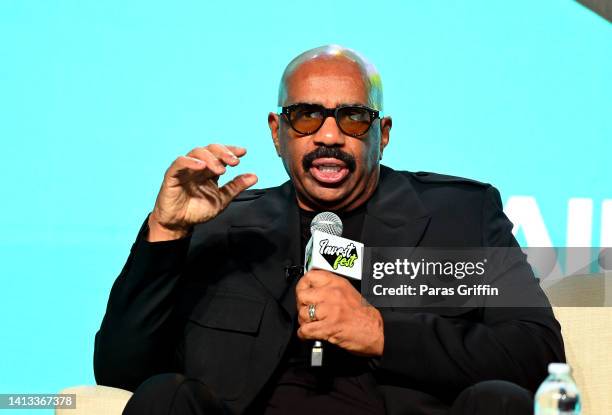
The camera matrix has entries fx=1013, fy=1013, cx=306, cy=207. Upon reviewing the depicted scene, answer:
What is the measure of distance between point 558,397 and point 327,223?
2.62ft

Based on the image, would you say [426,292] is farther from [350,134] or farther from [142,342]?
[142,342]

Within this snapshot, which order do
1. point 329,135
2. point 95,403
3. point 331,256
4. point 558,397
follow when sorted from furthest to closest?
point 329,135 < point 95,403 < point 331,256 < point 558,397

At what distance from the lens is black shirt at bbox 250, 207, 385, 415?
2387mm

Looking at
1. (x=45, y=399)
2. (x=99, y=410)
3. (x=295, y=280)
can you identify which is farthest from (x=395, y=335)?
(x=45, y=399)

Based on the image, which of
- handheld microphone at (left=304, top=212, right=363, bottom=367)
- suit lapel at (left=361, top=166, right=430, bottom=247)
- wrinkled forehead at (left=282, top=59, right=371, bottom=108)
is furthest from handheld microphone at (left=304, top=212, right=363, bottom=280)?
wrinkled forehead at (left=282, top=59, right=371, bottom=108)

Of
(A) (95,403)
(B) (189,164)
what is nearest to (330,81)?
(B) (189,164)

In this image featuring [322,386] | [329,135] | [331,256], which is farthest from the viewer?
[329,135]

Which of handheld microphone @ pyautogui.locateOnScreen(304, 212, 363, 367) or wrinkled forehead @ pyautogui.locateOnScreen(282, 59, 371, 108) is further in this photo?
wrinkled forehead @ pyautogui.locateOnScreen(282, 59, 371, 108)

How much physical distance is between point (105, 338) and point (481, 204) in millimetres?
1024

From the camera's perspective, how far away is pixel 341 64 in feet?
8.70

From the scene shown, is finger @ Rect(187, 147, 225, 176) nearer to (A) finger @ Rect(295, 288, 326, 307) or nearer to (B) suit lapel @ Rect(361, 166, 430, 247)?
(A) finger @ Rect(295, 288, 326, 307)

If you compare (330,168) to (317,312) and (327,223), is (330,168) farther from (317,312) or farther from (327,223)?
(317,312)

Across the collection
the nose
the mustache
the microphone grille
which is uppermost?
the nose

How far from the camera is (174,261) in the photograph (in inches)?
96.7
